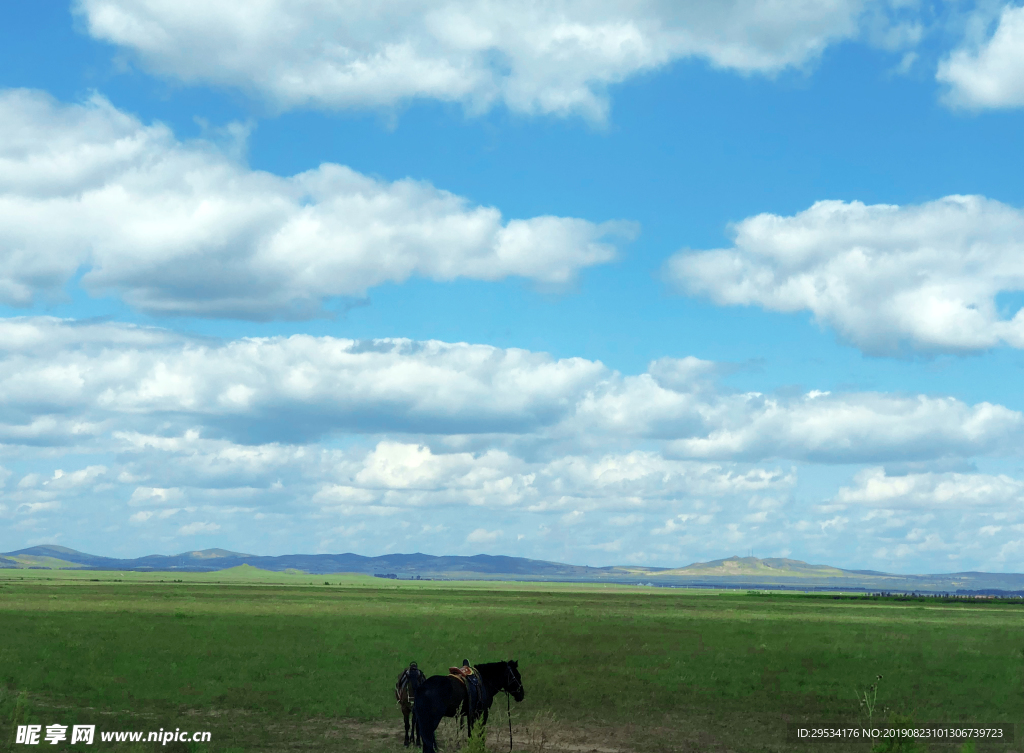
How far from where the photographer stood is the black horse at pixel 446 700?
65.9 feet

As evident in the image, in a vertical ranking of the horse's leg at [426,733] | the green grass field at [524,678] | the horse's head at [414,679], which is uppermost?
the horse's head at [414,679]

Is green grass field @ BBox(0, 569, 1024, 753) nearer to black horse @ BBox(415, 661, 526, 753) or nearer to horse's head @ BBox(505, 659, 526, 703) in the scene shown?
horse's head @ BBox(505, 659, 526, 703)

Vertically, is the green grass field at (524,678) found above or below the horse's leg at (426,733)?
below

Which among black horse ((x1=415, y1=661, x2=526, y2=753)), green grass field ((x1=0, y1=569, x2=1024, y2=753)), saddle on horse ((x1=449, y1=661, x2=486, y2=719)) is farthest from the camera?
green grass field ((x1=0, y1=569, x2=1024, y2=753))

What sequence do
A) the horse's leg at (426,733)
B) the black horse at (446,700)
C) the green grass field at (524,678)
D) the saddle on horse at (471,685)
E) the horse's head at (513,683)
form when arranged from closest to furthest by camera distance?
the horse's leg at (426,733), the black horse at (446,700), the saddle on horse at (471,685), the horse's head at (513,683), the green grass field at (524,678)

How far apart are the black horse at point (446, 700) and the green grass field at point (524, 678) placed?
3.50m

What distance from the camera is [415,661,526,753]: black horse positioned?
65.9ft

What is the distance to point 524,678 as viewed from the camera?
36.7 meters

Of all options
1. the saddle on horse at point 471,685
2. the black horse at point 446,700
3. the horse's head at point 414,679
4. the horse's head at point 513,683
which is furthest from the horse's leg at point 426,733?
the horse's head at point 513,683

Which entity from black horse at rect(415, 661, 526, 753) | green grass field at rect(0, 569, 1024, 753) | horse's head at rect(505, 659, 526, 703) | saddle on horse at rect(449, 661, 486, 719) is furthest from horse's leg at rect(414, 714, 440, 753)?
green grass field at rect(0, 569, 1024, 753)

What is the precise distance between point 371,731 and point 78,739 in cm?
800

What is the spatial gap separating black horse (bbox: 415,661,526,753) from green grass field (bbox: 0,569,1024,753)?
3503mm

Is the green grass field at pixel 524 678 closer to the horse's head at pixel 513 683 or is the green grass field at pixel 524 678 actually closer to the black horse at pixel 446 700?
the horse's head at pixel 513 683

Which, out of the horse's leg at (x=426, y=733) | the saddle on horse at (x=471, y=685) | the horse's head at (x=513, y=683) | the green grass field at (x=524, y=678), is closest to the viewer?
the horse's leg at (x=426, y=733)
